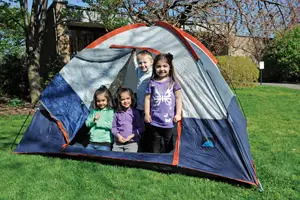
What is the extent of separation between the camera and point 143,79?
3.96 meters

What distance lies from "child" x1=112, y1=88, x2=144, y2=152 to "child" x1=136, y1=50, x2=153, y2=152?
0.12 meters

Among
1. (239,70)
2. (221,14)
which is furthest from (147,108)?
(239,70)

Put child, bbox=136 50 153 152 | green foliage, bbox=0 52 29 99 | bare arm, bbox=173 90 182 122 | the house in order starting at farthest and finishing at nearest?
1. green foliage, bbox=0 52 29 99
2. the house
3. child, bbox=136 50 153 152
4. bare arm, bbox=173 90 182 122

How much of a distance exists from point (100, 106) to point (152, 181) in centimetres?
132

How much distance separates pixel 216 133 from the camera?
3.30 meters

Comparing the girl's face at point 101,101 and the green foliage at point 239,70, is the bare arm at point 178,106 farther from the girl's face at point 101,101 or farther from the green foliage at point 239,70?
the green foliage at point 239,70

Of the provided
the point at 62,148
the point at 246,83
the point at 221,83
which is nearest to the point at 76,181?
the point at 62,148

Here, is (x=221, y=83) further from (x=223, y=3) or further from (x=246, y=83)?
(x=246, y=83)

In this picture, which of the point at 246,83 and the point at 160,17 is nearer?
the point at 160,17

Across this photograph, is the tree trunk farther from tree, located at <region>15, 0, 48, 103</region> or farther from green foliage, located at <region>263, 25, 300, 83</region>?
green foliage, located at <region>263, 25, 300, 83</region>

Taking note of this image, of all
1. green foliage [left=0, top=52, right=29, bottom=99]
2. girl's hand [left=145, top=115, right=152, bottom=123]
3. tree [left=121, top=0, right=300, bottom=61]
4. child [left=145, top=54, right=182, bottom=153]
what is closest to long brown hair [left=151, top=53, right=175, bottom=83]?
child [left=145, top=54, right=182, bottom=153]

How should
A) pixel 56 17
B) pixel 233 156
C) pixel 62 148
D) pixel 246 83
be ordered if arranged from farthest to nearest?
pixel 246 83 < pixel 56 17 < pixel 62 148 < pixel 233 156

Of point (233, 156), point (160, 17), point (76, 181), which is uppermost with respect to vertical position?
point (160, 17)

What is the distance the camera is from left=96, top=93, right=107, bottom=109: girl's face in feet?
13.2
